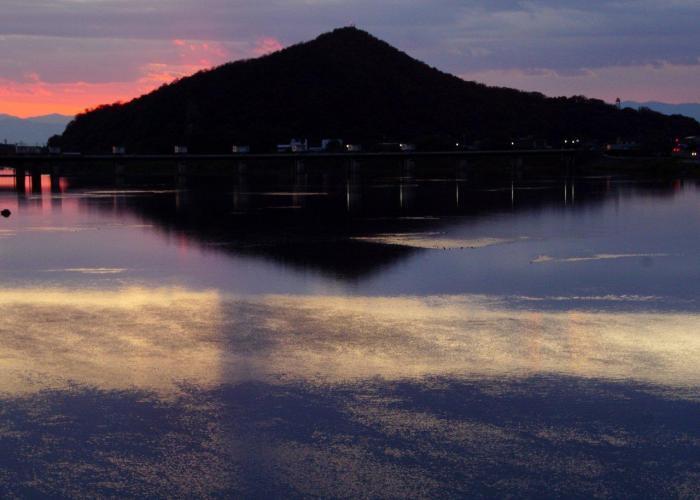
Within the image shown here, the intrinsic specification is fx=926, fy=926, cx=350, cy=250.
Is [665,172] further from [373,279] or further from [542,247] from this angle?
[373,279]

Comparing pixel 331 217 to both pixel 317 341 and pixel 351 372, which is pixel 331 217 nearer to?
pixel 317 341

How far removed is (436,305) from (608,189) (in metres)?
66.1

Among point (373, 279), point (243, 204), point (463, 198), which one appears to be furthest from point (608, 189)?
point (373, 279)

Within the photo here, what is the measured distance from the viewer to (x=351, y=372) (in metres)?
15.7

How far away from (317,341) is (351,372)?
247 cm

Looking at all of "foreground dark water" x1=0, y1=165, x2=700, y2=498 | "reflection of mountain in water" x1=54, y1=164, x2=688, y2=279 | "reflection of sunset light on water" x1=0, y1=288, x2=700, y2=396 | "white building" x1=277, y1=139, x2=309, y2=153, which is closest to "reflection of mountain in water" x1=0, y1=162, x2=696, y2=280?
"reflection of mountain in water" x1=54, y1=164, x2=688, y2=279

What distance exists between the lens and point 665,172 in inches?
4798

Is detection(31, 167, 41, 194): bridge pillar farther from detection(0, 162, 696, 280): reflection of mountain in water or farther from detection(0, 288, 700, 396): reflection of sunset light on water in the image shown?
detection(0, 288, 700, 396): reflection of sunset light on water

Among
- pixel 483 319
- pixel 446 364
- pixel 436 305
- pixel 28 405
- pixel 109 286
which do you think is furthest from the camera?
pixel 109 286

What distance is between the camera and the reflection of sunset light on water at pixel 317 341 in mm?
15594

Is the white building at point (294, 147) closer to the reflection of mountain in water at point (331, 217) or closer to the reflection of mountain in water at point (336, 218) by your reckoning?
the reflection of mountain in water at point (336, 218)

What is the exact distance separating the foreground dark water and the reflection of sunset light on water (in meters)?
0.07

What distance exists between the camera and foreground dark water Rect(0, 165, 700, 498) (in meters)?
11.4

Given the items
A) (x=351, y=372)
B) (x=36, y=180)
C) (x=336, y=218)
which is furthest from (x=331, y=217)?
(x=36, y=180)
